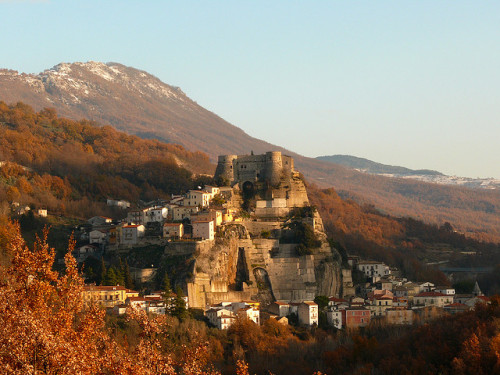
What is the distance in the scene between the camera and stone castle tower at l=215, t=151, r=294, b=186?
79.7 meters

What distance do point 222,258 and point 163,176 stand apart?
111 ft

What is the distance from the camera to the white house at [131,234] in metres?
69.6

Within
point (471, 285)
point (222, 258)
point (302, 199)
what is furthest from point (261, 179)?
point (471, 285)

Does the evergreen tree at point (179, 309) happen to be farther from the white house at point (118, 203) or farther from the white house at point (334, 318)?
the white house at point (118, 203)

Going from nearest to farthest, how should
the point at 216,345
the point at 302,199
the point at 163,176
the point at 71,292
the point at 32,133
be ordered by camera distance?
the point at 71,292 → the point at 216,345 → the point at 302,199 → the point at 163,176 → the point at 32,133

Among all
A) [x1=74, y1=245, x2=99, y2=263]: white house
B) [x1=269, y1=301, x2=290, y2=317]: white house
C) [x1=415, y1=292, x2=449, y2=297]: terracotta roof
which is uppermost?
[x1=74, y1=245, x2=99, y2=263]: white house

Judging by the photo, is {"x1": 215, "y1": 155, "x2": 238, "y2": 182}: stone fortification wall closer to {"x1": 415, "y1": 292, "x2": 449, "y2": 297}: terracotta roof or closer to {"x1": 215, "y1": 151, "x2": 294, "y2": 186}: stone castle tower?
{"x1": 215, "y1": 151, "x2": 294, "y2": 186}: stone castle tower

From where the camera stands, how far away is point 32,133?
114 metres

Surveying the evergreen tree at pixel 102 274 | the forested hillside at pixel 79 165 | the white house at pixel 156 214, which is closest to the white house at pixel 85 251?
the evergreen tree at pixel 102 274

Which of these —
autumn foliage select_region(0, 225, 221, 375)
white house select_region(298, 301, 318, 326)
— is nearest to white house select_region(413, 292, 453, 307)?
white house select_region(298, 301, 318, 326)

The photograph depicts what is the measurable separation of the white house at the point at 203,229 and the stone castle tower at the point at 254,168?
39.3ft

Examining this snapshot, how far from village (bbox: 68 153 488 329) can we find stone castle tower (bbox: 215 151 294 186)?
0.09 m

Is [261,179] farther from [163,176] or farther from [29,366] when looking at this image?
[29,366]

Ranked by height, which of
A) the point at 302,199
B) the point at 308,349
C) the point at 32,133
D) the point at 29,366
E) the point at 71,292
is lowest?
the point at 308,349
